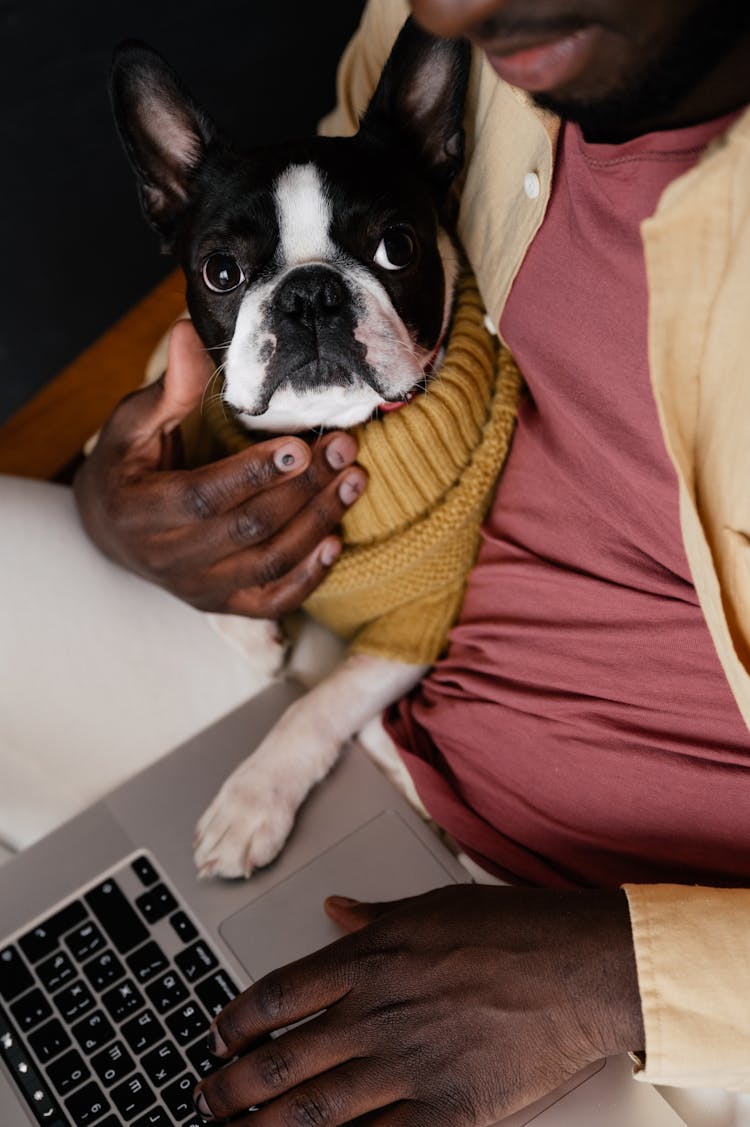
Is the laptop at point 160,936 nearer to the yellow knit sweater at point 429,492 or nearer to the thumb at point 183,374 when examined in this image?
the yellow knit sweater at point 429,492

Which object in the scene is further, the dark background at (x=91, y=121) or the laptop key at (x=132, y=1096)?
the dark background at (x=91, y=121)

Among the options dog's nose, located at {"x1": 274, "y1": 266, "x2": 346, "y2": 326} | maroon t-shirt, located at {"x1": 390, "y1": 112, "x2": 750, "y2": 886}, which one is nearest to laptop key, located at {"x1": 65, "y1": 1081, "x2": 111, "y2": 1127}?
maroon t-shirt, located at {"x1": 390, "y1": 112, "x2": 750, "y2": 886}

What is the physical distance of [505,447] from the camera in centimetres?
126

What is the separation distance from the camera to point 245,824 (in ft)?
3.66

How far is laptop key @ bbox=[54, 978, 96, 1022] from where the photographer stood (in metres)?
1.00

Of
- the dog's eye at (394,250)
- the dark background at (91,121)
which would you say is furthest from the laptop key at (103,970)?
the dark background at (91,121)

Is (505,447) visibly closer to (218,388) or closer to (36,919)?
(218,388)

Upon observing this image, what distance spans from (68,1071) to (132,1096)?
70mm

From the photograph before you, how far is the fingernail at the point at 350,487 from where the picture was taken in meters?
1.22

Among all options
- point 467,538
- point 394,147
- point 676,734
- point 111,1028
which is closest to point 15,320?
point 394,147

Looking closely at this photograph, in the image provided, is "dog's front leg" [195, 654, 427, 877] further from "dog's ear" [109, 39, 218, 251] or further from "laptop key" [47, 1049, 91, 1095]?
"dog's ear" [109, 39, 218, 251]

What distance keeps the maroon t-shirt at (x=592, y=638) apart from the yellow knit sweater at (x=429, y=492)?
7cm

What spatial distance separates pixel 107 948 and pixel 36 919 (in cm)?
9

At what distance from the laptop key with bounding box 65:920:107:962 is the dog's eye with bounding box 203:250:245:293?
75cm
